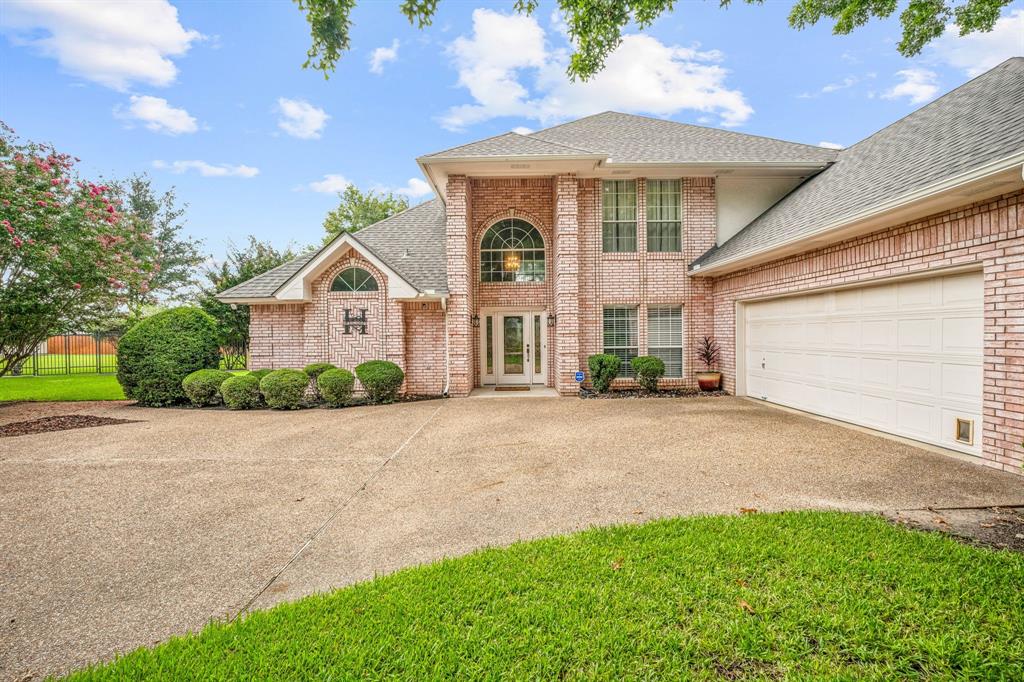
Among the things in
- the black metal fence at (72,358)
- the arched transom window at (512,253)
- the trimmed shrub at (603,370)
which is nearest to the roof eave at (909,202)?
the trimmed shrub at (603,370)

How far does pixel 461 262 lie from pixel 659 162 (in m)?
5.52

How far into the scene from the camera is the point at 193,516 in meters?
3.86

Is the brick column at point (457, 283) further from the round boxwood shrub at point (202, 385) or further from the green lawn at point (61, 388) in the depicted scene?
the green lawn at point (61, 388)

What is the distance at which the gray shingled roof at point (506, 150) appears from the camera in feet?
33.2

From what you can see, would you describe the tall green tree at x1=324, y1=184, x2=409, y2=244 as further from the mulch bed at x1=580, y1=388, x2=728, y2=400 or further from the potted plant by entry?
the potted plant by entry

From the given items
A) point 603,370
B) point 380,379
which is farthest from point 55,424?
point 603,370

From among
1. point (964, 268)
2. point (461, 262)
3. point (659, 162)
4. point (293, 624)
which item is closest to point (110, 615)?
point (293, 624)

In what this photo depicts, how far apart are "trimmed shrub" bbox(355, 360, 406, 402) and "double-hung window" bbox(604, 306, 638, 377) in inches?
217

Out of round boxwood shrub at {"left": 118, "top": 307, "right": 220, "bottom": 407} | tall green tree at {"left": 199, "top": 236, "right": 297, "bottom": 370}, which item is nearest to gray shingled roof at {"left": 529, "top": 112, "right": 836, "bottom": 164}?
round boxwood shrub at {"left": 118, "top": 307, "right": 220, "bottom": 407}

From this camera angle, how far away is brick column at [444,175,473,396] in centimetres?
1104

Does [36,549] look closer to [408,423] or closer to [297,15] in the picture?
[408,423]

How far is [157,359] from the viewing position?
32.8 ft

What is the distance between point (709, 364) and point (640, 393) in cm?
204

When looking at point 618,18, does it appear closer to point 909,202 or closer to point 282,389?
point 909,202
